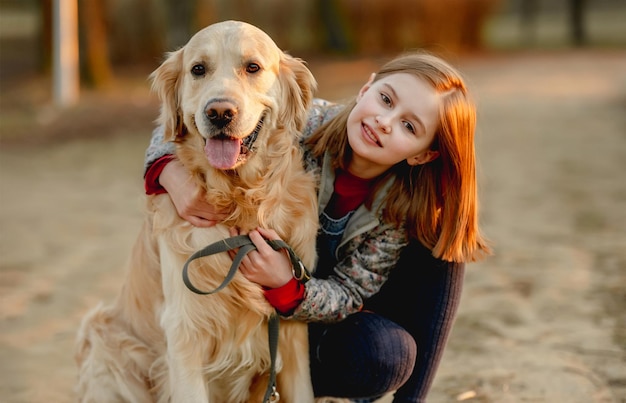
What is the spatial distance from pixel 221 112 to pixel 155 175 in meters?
0.45

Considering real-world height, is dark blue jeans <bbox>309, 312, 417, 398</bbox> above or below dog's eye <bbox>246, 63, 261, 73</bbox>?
below

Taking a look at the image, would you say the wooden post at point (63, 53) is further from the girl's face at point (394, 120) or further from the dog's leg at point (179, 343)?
the girl's face at point (394, 120)

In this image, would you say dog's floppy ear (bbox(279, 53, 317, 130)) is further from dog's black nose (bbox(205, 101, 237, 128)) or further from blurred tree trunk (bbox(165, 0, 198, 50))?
blurred tree trunk (bbox(165, 0, 198, 50))

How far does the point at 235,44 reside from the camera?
2.36 metres

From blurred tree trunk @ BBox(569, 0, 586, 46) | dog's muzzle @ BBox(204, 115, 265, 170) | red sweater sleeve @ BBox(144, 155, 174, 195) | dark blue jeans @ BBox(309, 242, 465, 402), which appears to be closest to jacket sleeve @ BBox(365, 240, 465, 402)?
dark blue jeans @ BBox(309, 242, 465, 402)

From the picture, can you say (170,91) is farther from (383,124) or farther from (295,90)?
(383,124)

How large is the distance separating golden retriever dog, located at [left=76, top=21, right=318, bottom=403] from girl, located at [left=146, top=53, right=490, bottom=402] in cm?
7

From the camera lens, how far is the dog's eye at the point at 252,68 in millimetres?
2391

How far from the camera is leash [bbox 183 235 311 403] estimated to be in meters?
2.33

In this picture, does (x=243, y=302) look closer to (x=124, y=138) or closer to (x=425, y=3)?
(x=124, y=138)

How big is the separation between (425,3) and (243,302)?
13.0 metres

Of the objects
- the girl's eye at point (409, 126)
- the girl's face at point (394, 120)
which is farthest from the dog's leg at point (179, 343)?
the girl's eye at point (409, 126)

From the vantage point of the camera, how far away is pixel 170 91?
248 centimetres

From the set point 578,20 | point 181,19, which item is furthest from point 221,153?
point 578,20
